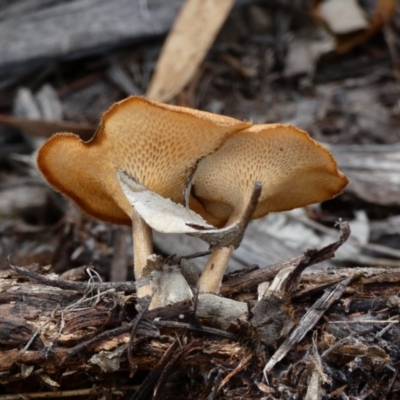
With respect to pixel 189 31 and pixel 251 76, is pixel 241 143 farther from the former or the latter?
pixel 251 76

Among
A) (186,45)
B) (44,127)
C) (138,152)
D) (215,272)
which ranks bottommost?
(44,127)

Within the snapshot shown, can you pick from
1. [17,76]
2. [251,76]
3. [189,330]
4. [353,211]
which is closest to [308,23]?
[251,76]

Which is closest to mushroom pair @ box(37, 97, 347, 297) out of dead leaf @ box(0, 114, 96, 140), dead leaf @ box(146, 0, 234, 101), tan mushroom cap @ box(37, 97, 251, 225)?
tan mushroom cap @ box(37, 97, 251, 225)

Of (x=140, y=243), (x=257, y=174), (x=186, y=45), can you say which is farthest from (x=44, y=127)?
(x=257, y=174)

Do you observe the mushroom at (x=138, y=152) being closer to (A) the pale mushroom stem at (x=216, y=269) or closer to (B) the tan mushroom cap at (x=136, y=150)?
(B) the tan mushroom cap at (x=136, y=150)

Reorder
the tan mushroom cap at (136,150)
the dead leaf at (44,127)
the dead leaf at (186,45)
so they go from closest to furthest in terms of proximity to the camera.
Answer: the tan mushroom cap at (136,150) → the dead leaf at (44,127) → the dead leaf at (186,45)

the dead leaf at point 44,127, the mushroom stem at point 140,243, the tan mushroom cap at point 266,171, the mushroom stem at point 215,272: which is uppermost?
the tan mushroom cap at point 266,171

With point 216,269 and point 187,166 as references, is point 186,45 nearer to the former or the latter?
point 187,166

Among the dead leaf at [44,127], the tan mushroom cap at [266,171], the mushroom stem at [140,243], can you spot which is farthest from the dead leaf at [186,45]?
the mushroom stem at [140,243]
